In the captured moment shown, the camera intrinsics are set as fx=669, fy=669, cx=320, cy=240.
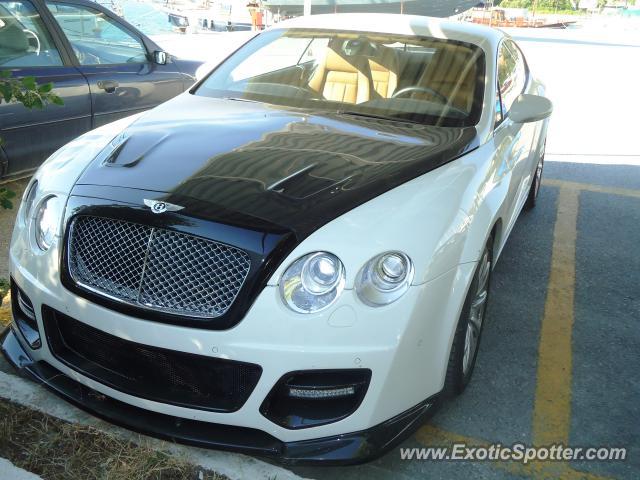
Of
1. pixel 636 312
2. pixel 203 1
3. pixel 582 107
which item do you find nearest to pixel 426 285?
pixel 636 312

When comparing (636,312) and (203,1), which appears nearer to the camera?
(636,312)

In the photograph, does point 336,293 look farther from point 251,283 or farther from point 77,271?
point 77,271

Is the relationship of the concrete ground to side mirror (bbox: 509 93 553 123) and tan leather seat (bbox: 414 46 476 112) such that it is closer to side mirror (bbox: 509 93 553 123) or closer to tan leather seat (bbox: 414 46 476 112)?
side mirror (bbox: 509 93 553 123)

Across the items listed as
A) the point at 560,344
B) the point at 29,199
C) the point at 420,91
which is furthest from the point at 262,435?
the point at 420,91

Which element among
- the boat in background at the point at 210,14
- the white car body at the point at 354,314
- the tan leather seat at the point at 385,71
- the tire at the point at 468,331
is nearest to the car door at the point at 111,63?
the tan leather seat at the point at 385,71

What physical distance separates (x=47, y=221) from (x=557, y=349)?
101 inches

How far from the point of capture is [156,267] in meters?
2.35

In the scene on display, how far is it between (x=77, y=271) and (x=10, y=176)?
273 cm

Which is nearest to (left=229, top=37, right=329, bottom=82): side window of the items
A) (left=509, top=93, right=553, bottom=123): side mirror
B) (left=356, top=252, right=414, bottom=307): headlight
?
(left=509, top=93, right=553, bottom=123): side mirror

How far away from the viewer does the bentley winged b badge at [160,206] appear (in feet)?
7.77

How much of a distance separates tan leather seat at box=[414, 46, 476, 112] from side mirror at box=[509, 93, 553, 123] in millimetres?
275

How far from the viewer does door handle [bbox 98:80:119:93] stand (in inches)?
209

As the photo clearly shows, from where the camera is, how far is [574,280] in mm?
4406

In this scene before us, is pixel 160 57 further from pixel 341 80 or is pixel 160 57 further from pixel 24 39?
pixel 341 80
